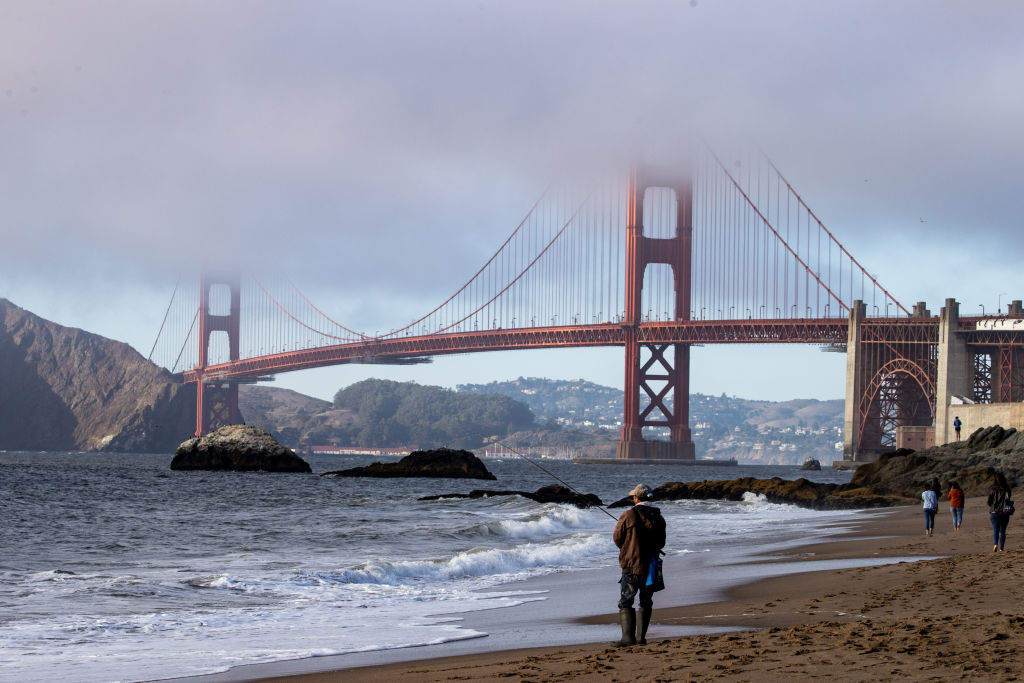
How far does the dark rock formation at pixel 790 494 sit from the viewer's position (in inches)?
1211

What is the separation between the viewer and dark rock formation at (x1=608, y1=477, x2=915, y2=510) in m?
30.8

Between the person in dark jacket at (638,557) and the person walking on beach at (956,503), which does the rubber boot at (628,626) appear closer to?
the person in dark jacket at (638,557)

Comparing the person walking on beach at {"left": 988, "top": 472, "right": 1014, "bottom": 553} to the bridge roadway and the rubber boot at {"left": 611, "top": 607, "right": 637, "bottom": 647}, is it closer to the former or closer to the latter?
the rubber boot at {"left": 611, "top": 607, "right": 637, "bottom": 647}

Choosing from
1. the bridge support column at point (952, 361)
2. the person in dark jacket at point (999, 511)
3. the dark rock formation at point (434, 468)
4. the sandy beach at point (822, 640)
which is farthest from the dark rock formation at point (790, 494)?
the bridge support column at point (952, 361)

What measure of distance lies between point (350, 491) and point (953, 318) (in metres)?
44.0

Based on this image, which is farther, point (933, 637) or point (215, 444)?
point (215, 444)

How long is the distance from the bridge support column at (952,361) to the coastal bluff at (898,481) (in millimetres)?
30548

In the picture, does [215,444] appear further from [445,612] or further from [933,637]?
[933,637]

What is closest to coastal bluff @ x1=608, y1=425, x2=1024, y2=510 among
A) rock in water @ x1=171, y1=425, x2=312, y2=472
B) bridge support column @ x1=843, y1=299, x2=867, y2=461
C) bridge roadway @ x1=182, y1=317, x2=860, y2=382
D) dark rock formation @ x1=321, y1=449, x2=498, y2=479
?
dark rock formation @ x1=321, y1=449, x2=498, y2=479

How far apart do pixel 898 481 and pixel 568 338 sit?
4313cm

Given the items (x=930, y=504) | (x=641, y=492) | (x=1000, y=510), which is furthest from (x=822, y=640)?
(x=930, y=504)

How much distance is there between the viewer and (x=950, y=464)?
36438mm

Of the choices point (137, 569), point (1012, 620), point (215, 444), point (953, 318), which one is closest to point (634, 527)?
point (1012, 620)

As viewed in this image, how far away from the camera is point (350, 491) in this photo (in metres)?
39.1
